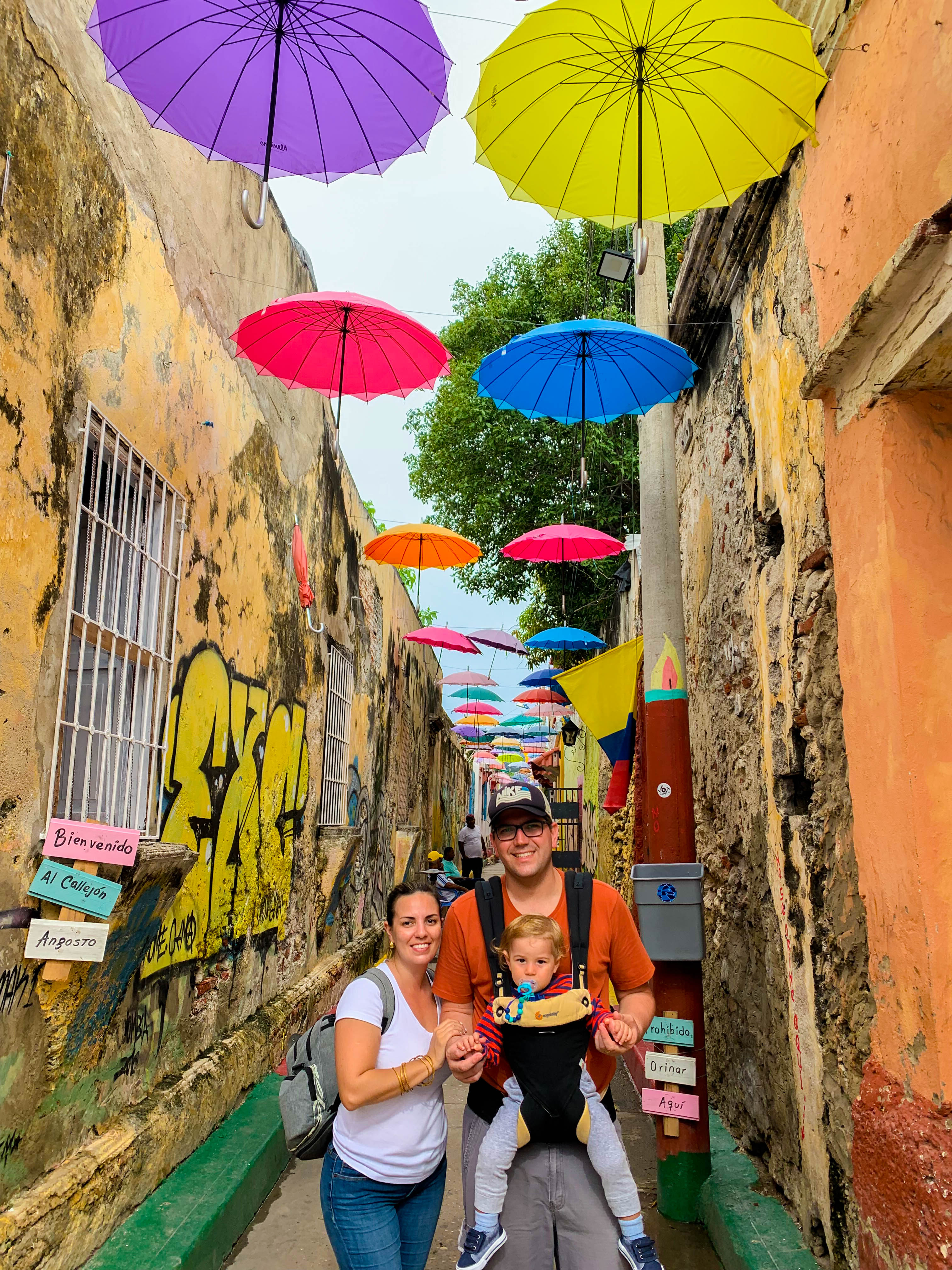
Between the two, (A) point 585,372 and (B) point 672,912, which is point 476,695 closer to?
(A) point 585,372

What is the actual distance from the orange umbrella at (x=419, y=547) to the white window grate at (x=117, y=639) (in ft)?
14.4

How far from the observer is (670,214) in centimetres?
410

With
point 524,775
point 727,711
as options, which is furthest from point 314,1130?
point 524,775

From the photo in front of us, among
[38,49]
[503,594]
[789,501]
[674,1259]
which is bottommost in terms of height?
[674,1259]

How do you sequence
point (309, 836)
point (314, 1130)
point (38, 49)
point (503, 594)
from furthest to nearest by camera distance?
point (503, 594) < point (309, 836) < point (38, 49) < point (314, 1130)

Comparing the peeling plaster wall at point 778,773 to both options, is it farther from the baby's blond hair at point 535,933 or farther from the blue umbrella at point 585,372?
the baby's blond hair at point 535,933

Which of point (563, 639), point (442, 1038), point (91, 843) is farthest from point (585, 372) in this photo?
point (563, 639)

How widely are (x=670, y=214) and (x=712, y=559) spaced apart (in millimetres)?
2184

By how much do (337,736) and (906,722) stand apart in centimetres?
653

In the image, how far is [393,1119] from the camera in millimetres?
2578

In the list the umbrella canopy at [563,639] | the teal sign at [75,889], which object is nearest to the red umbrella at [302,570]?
the teal sign at [75,889]

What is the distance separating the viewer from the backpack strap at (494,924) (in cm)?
260

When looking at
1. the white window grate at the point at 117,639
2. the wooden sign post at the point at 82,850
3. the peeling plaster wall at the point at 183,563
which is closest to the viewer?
the peeling plaster wall at the point at 183,563

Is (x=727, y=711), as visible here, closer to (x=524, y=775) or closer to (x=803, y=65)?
(x=803, y=65)
